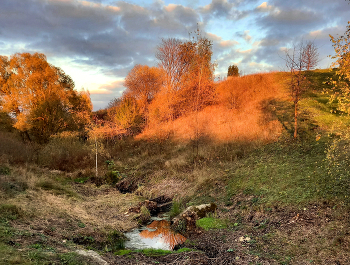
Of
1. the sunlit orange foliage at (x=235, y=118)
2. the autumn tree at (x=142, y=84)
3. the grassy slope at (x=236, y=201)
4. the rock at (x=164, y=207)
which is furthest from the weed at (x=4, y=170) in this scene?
the autumn tree at (x=142, y=84)

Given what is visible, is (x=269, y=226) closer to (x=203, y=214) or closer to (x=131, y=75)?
(x=203, y=214)

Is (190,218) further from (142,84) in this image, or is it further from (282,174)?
(142,84)

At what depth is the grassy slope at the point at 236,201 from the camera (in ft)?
18.0

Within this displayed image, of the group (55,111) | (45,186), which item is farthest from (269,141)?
(55,111)

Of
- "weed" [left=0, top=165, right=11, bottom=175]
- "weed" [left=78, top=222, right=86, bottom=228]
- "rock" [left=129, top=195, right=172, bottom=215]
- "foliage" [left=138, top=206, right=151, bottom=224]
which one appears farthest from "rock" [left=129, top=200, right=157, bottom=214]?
"weed" [left=0, top=165, right=11, bottom=175]

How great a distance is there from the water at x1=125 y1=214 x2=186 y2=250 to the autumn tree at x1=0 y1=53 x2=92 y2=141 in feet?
63.0

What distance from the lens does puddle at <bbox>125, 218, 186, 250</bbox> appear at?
7646mm

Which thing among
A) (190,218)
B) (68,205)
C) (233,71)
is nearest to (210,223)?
(190,218)

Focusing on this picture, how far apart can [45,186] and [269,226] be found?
11.0 m

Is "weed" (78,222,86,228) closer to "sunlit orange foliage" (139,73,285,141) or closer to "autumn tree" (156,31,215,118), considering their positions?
"sunlit orange foliage" (139,73,285,141)

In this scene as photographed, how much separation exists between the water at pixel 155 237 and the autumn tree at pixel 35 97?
19.2 meters

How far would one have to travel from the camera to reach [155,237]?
8.59 m

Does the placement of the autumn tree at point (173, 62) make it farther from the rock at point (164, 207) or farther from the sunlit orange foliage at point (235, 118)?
the rock at point (164, 207)

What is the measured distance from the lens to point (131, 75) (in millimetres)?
35875
